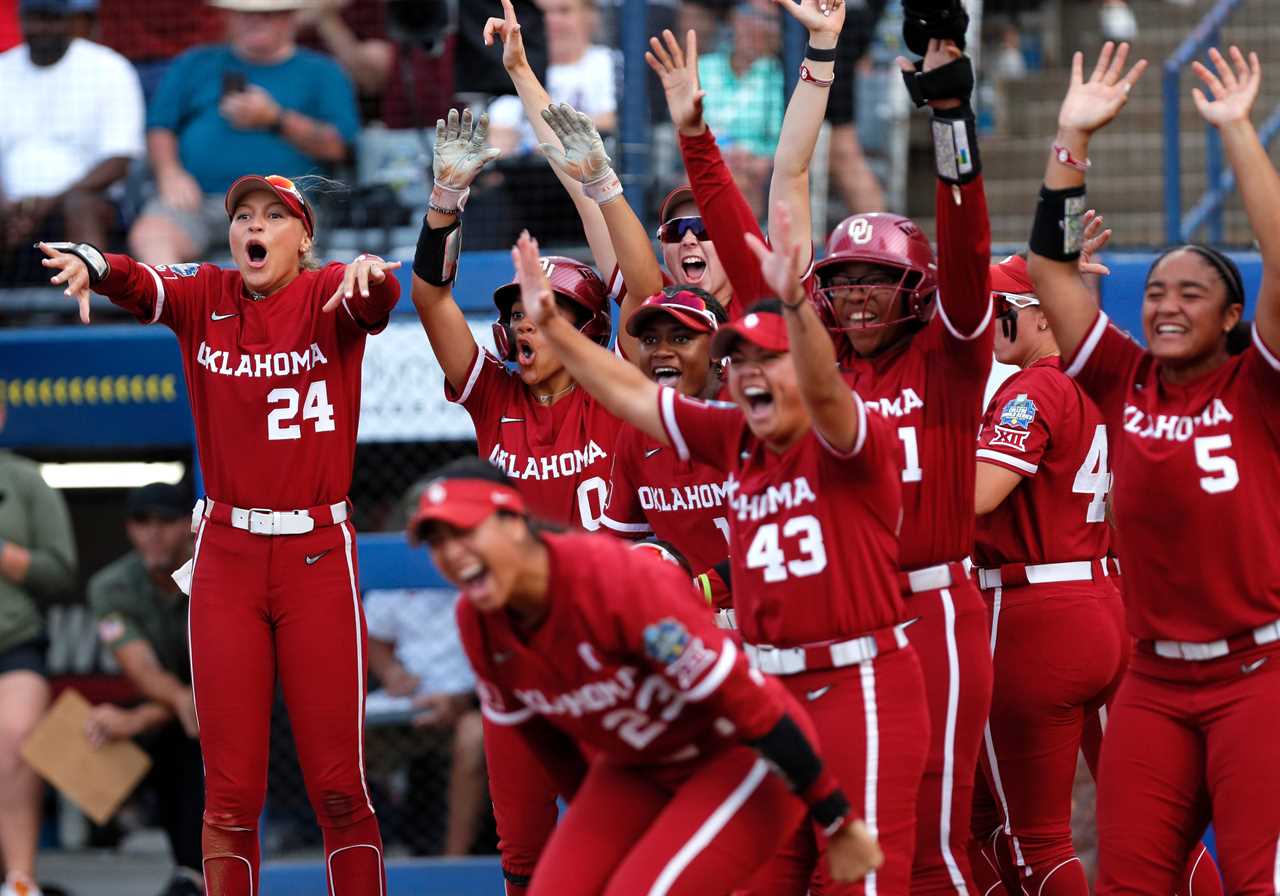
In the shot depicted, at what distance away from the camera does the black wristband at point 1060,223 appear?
4719 millimetres

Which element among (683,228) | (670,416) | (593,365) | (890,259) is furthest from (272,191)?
(890,259)

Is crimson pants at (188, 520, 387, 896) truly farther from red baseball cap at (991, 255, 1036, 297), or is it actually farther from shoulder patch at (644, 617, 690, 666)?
red baseball cap at (991, 255, 1036, 297)

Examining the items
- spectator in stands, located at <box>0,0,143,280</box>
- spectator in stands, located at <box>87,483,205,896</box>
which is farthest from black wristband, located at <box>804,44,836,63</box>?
spectator in stands, located at <box>0,0,143,280</box>

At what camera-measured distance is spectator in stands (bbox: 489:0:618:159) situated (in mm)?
8430

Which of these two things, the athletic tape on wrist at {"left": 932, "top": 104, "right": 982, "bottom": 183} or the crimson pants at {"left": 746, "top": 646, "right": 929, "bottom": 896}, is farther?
the athletic tape on wrist at {"left": 932, "top": 104, "right": 982, "bottom": 183}

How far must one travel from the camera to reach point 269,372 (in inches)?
224

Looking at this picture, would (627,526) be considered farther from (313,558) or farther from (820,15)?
(820,15)

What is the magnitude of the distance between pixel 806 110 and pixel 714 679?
2274 mm

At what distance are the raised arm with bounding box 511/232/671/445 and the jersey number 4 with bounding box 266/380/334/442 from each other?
4.12ft

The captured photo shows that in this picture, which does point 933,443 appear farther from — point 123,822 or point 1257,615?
point 123,822

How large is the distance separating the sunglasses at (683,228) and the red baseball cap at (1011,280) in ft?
3.12

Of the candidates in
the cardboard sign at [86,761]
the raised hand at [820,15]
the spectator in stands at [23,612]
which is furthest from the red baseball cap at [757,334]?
the cardboard sign at [86,761]

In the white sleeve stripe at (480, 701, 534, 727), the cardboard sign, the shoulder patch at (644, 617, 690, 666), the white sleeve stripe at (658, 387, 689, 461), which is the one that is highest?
the white sleeve stripe at (658, 387, 689, 461)

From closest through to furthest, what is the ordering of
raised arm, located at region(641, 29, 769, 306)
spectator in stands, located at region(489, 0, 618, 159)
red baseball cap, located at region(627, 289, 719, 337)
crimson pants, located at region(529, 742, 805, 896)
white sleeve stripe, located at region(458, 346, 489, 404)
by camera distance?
crimson pants, located at region(529, 742, 805, 896)
raised arm, located at region(641, 29, 769, 306)
red baseball cap, located at region(627, 289, 719, 337)
white sleeve stripe, located at region(458, 346, 489, 404)
spectator in stands, located at region(489, 0, 618, 159)
